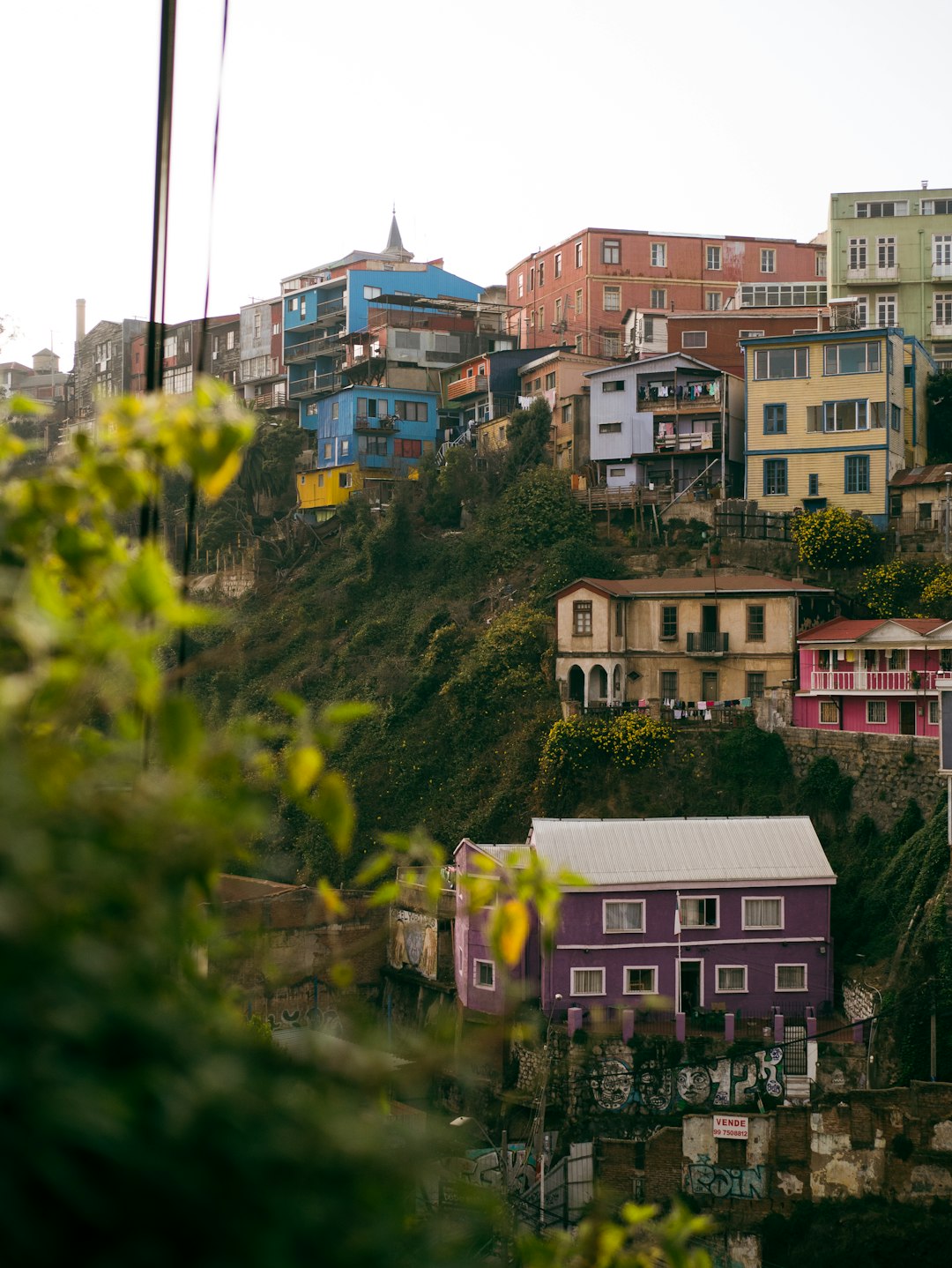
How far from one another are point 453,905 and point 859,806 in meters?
9.79

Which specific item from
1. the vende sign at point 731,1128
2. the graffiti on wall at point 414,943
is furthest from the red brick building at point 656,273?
the vende sign at point 731,1128

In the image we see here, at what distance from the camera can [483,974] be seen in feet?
102

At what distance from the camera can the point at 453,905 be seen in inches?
1339

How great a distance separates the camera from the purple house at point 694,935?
29828 mm

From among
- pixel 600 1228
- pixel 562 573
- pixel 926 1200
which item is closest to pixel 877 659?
pixel 562 573

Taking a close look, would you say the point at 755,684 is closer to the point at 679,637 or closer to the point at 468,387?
the point at 679,637

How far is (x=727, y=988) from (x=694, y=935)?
4.23ft

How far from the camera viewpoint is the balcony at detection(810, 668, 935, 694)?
33.3m

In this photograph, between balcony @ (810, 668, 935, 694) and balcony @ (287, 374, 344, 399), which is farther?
balcony @ (287, 374, 344, 399)

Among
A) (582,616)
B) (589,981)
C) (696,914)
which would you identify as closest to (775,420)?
(582,616)

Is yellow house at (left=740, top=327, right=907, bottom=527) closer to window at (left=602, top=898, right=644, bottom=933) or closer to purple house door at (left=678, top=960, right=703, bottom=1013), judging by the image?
window at (left=602, top=898, right=644, bottom=933)

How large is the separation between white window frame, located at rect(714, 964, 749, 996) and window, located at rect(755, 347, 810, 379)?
785 inches

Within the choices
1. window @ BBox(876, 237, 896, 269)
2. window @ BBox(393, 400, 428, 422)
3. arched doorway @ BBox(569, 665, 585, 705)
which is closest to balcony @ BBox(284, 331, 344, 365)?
window @ BBox(393, 400, 428, 422)

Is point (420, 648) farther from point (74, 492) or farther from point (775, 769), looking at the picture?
point (74, 492)
